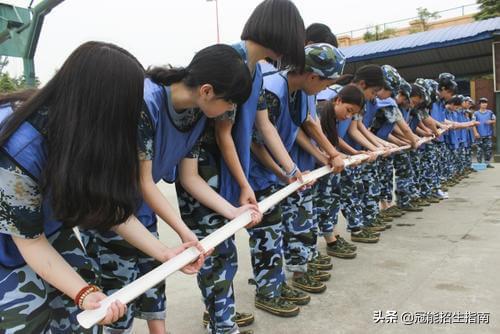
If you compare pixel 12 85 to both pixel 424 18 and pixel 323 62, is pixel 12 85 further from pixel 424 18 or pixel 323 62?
pixel 424 18

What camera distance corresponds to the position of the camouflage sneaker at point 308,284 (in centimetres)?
304

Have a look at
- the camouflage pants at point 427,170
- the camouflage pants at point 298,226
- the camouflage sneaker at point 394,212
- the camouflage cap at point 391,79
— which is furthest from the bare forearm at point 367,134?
the camouflage pants at point 427,170

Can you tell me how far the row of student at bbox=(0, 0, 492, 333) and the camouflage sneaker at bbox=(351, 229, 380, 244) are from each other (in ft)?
1.51

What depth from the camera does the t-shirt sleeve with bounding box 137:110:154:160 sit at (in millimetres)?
1680

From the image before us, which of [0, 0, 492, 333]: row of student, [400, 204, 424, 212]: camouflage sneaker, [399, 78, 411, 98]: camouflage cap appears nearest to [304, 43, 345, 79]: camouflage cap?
[0, 0, 492, 333]: row of student

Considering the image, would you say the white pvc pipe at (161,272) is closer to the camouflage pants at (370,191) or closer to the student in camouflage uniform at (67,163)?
the student in camouflage uniform at (67,163)

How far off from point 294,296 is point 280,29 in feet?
5.38

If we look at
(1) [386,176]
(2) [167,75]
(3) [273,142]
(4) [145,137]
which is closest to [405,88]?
(1) [386,176]

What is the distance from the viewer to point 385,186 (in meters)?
5.35

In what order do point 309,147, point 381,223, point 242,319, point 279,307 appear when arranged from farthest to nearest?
point 381,223 < point 309,147 < point 279,307 < point 242,319

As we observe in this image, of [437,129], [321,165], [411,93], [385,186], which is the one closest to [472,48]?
[437,129]

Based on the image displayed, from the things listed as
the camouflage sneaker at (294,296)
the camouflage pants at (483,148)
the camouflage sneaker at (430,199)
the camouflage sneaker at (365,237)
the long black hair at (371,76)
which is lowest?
the camouflage pants at (483,148)

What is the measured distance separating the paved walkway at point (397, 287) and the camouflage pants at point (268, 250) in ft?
0.68

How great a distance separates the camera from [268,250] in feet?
8.52
